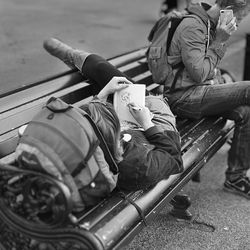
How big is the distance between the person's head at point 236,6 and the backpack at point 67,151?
1.84m

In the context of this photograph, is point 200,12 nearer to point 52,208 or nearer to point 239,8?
point 239,8

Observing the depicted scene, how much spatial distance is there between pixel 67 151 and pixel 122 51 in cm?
543

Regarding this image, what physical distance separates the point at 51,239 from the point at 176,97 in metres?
1.83

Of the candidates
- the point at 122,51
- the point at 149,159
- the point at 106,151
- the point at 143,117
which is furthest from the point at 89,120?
the point at 122,51

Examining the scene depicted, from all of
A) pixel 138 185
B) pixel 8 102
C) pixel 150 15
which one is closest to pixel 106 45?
pixel 150 15

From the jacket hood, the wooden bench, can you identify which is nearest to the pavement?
the wooden bench

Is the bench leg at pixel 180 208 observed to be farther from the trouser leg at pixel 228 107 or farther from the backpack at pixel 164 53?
the backpack at pixel 164 53

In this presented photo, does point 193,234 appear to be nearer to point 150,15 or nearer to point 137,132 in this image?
point 137,132

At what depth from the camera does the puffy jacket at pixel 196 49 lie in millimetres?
3539

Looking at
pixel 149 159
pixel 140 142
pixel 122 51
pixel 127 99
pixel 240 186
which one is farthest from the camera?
pixel 122 51

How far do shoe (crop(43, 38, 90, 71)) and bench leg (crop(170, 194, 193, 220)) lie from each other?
117cm

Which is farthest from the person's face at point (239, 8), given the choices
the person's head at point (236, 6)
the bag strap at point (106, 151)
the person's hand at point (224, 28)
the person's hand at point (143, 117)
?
the bag strap at point (106, 151)

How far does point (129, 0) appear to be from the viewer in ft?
39.3

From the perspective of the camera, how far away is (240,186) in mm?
3908
